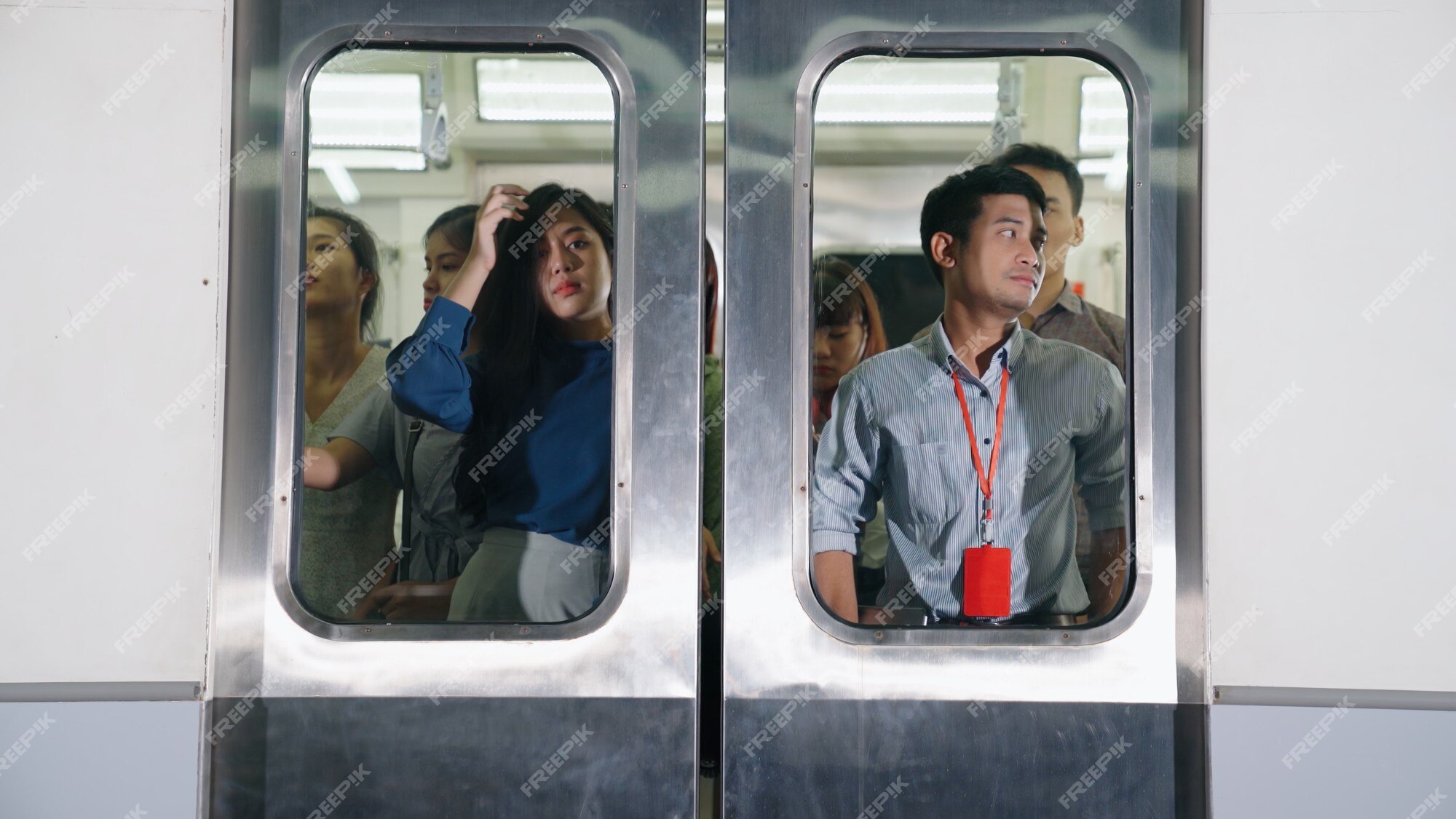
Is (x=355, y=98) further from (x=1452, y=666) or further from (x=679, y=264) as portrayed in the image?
(x=1452, y=666)

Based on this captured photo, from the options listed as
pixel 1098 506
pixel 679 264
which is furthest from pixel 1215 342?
pixel 679 264

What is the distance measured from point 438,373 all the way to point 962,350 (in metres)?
0.97

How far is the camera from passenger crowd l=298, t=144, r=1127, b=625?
5.74 ft

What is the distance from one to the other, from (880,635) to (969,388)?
49 cm

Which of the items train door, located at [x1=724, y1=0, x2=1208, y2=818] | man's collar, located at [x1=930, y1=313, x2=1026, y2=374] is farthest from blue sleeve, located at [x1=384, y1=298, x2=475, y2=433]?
man's collar, located at [x1=930, y1=313, x2=1026, y2=374]

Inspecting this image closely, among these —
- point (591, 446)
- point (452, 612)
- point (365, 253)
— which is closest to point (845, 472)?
point (591, 446)

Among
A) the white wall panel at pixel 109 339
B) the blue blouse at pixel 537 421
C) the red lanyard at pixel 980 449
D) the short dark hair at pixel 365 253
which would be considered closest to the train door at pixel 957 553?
the red lanyard at pixel 980 449

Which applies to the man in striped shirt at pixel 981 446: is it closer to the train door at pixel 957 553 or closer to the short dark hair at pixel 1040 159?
the train door at pixel 957 553

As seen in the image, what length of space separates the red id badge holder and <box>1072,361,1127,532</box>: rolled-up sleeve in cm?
18

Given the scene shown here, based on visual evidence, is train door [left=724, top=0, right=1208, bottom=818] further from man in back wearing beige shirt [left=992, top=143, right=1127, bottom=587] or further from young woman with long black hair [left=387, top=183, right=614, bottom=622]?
young woman with long black hair [left=387, top=183, right=614, bottom=622]

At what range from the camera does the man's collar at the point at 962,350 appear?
1.87m

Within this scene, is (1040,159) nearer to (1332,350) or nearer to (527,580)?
(1332,350)

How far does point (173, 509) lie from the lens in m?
1.62

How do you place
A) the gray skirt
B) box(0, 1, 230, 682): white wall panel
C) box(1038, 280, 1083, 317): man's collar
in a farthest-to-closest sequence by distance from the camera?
box(1038, 280, 1083, 317): man's collar
the gray skirt
box(0, 1, 230, 682): white wall panel
